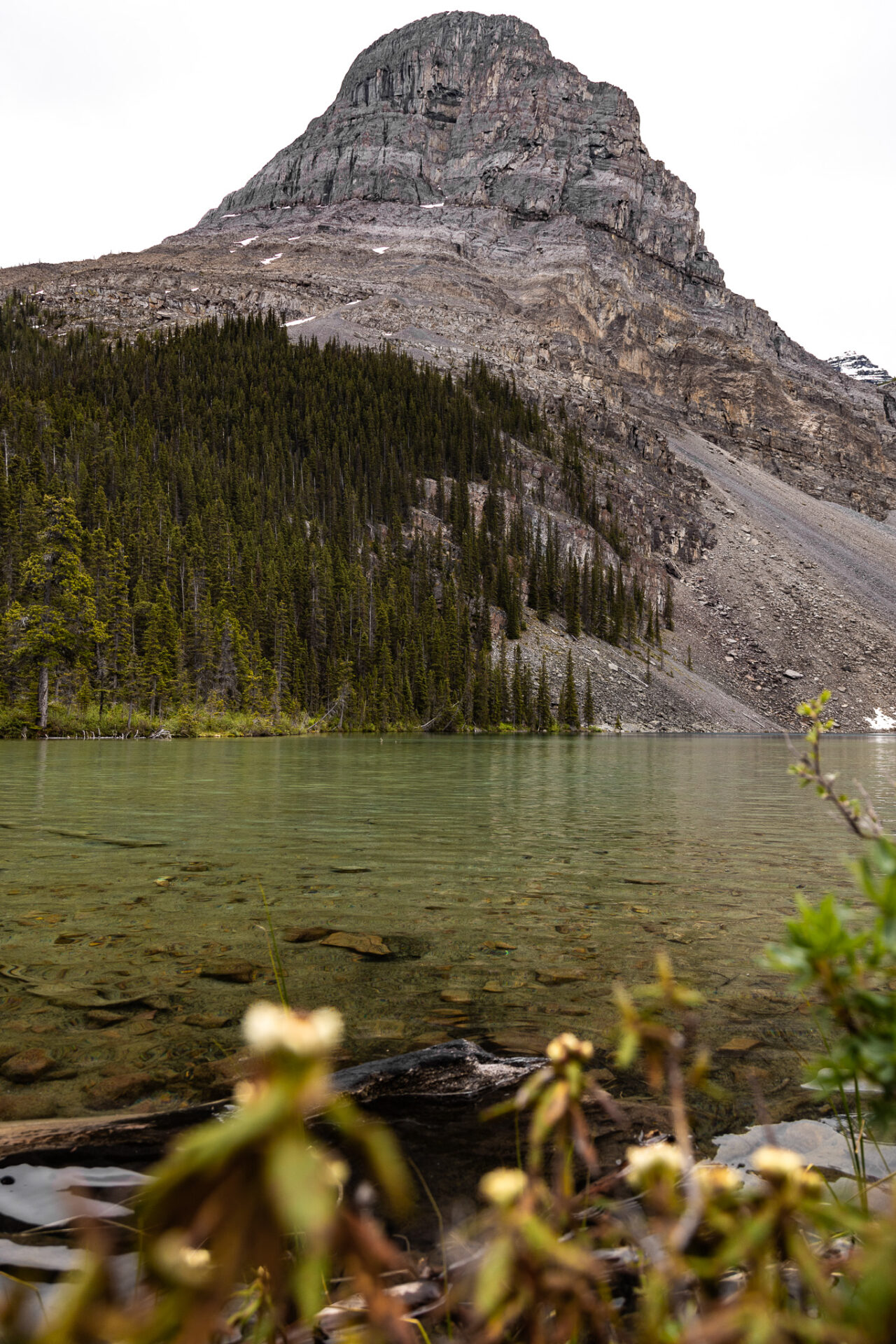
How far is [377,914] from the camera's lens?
679 centimetres

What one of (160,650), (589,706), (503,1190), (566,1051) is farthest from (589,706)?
(503,1190)

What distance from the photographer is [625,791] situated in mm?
18328

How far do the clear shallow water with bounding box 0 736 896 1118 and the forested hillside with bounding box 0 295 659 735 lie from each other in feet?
132

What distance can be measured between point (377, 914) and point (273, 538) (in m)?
74.2

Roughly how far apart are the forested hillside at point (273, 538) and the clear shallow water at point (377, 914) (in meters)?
40.2

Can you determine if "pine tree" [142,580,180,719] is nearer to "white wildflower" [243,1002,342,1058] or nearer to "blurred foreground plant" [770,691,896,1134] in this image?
"blurred foreground plant" [770,691,896,1134]

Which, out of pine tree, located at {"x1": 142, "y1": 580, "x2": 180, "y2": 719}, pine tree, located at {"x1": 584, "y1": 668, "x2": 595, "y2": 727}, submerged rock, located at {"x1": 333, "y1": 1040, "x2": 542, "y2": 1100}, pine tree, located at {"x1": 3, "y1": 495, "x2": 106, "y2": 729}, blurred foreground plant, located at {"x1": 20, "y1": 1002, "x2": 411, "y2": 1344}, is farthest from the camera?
pine tree, located at {"x1": 584, "y1": 668, "x2": 595, "y2": 727}

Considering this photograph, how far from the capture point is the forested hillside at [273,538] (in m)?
Result: 54.9

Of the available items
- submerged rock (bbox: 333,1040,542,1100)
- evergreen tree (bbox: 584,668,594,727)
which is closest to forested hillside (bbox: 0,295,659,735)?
evergreen tree (bbox: 584,668,594,727)

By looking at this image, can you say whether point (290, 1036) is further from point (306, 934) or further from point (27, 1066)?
point (306, 934)

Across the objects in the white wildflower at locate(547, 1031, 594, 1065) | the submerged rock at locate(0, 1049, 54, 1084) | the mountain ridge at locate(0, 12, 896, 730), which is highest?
the mountain ridge at locate(0, 12, 896, 730)

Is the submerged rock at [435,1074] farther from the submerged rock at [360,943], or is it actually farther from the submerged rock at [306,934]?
the submerged rock at [306,934]

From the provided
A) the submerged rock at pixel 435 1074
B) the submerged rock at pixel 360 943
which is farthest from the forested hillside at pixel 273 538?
the submerged rock at pixel 435 1074

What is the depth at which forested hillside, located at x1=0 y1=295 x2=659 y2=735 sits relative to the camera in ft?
180
